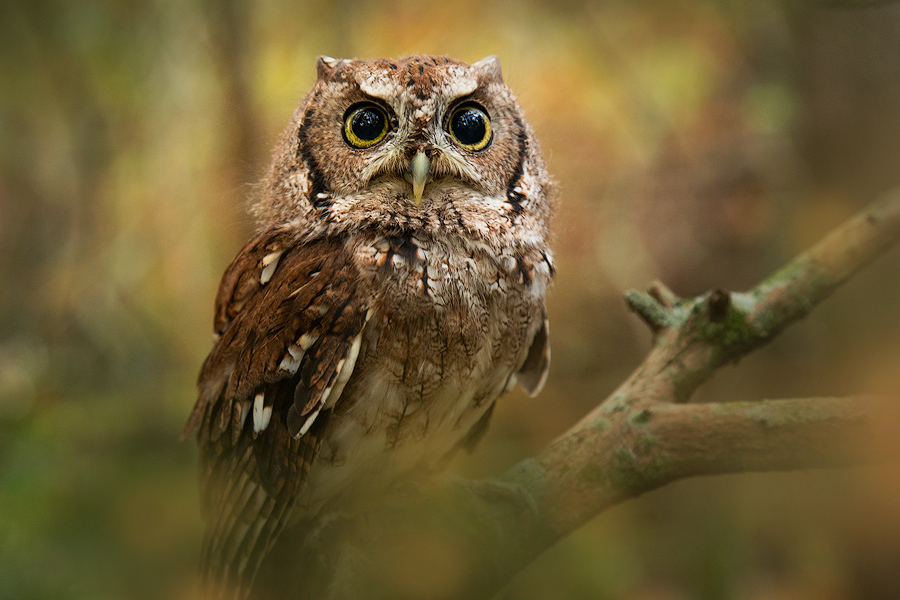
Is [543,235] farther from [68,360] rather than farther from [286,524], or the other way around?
[68,360]

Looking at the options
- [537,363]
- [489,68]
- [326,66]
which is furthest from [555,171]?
[326,66]

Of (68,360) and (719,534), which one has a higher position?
(68,360)

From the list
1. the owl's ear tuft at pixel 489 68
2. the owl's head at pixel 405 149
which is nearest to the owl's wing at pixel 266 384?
the owl's head at pixel 405 149

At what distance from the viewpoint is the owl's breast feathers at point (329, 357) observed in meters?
1.12

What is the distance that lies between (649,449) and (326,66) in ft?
3.25

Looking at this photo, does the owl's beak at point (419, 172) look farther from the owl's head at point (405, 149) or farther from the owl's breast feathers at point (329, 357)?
the owl's breast feathers at point (329, 357)

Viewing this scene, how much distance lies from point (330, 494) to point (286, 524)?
4.1 inches

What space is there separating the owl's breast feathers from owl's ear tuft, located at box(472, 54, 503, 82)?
0.36 m

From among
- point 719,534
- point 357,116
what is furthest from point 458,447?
point 357,116

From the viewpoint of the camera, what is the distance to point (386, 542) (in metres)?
1.26

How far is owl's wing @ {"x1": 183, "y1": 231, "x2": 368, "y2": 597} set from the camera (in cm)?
110

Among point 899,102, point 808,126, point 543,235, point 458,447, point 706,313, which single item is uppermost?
point 808,126

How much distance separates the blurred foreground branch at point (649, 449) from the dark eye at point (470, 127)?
1.69 feet

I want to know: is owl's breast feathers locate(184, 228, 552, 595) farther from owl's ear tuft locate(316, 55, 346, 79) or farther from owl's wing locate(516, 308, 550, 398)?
owl's ear tuft locate(316, 55, 346, 79)
